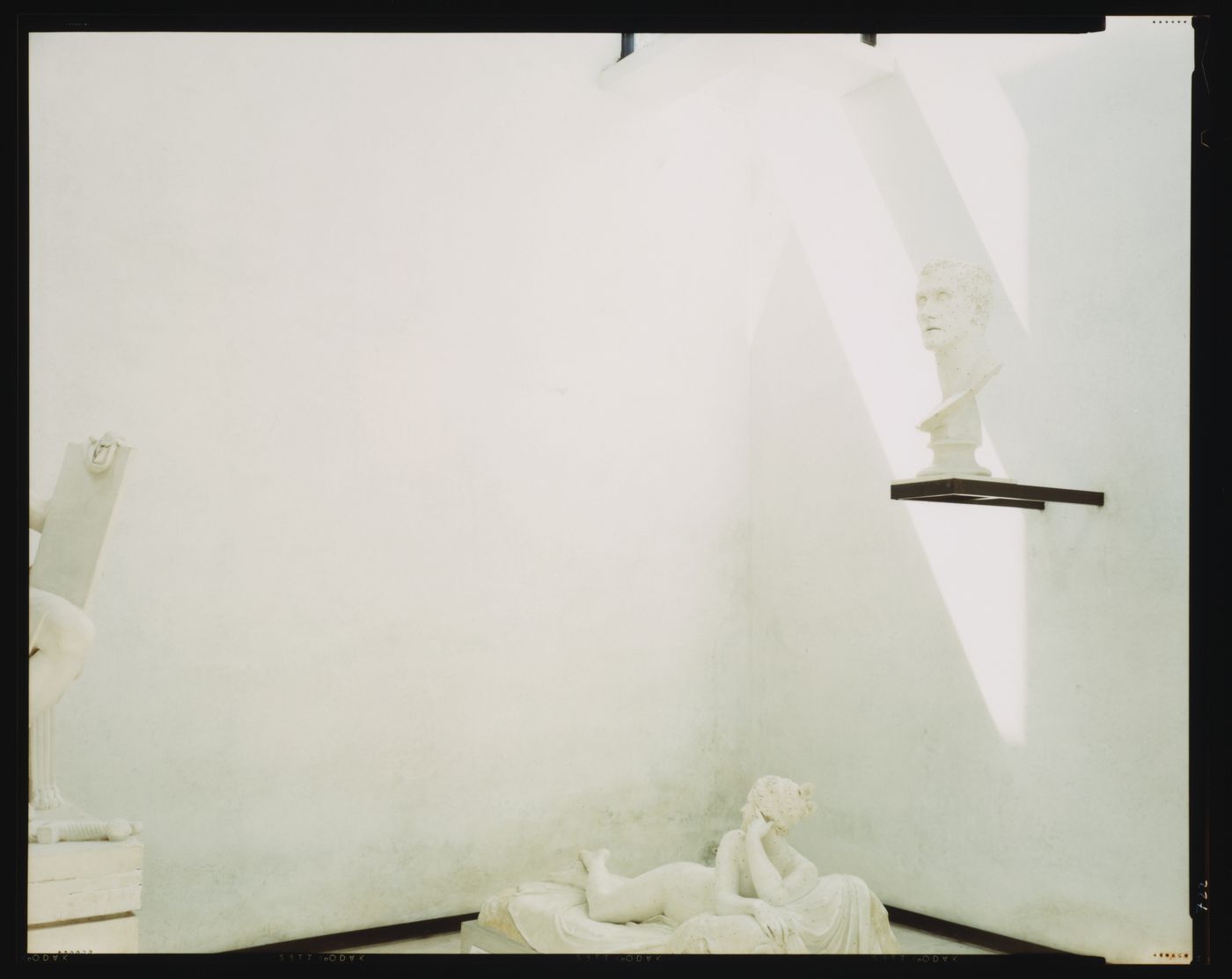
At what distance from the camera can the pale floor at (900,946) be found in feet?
17.9

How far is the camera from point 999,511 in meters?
5.61

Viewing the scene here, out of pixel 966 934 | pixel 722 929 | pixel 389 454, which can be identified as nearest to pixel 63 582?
pixel 389 454

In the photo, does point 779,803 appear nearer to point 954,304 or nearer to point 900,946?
point 900,946

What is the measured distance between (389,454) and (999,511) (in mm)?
2739

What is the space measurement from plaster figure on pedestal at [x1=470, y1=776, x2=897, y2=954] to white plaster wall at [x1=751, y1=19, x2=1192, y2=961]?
1.27m

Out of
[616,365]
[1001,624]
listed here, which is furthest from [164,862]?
[1001,624]

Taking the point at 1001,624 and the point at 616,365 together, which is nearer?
the point at 1001,624

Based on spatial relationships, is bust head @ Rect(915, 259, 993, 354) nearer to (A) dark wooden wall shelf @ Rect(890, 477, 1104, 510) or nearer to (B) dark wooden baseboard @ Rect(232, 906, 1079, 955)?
(A) dark wooden wall shelf @ Rect(890, 477, 1104, 510)

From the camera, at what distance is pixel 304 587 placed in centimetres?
554

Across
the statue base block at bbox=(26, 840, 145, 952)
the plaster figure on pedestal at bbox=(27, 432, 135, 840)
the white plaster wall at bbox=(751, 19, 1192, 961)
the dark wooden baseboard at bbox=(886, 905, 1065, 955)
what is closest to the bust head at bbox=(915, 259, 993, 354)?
the white plaster wall at bbox=(751, 19, 1192, 961)

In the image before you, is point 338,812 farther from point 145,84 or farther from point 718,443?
point 145,84

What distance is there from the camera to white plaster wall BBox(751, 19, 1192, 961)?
196 inches

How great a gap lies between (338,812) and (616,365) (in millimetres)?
2569
